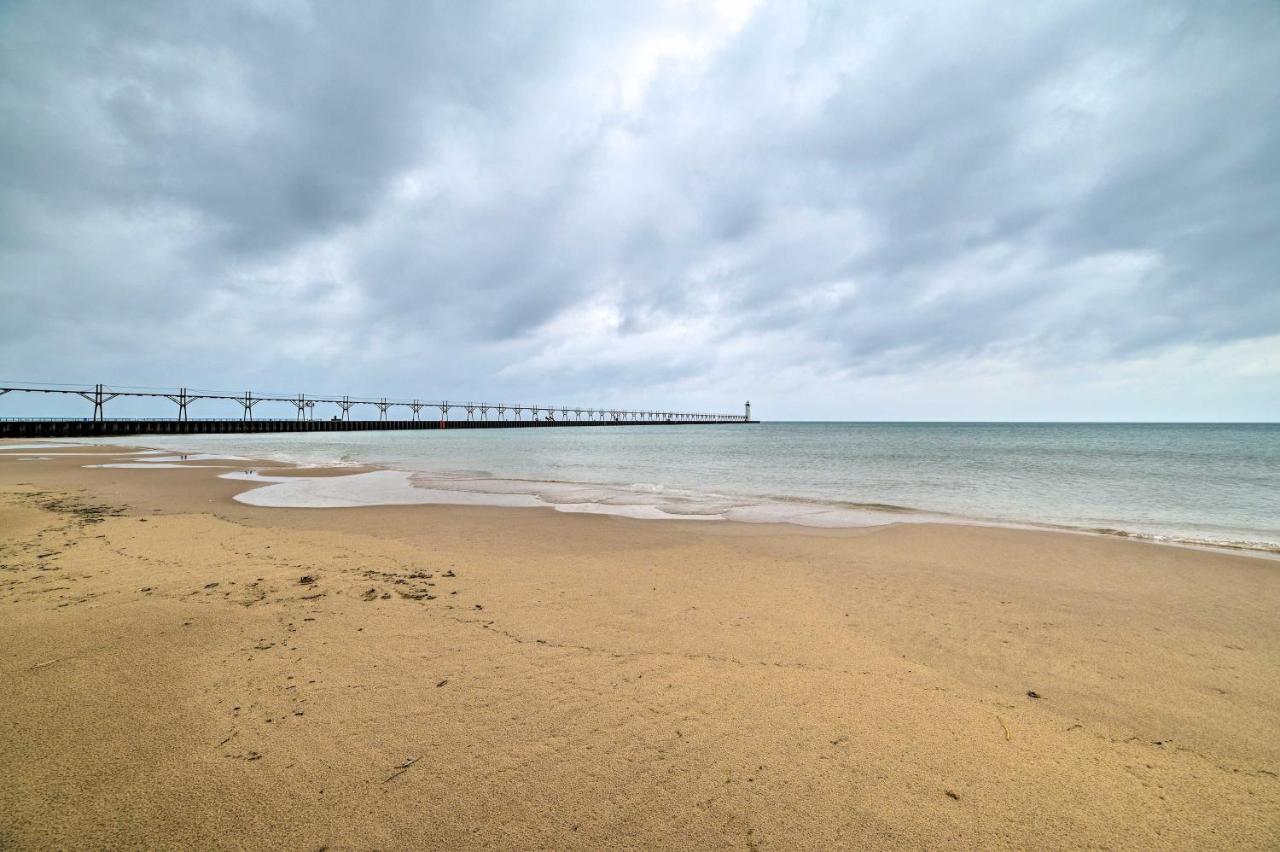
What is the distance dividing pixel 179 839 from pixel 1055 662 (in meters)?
6.15

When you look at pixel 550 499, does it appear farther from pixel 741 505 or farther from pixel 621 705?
pixel 621 705

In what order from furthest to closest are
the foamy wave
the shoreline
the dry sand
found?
1. the foamy wave
2. the shoreline
3. the dry sand

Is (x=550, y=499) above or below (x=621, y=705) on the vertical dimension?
below

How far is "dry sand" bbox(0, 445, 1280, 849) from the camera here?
8.52 ft

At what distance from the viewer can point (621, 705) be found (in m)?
3.65

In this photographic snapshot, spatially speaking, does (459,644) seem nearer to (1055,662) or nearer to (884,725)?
(884,725)

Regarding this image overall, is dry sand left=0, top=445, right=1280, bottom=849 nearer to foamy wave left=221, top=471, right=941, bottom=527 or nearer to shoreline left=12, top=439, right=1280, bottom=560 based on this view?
shoreline left=12, top=439, right=1280, bottom=560

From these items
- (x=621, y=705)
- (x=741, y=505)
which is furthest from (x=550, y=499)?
(x=621, y=705)

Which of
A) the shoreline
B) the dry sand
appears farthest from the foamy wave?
the dry sand

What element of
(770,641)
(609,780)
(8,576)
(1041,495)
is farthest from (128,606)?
(1041,495)

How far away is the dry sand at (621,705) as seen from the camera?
2.60 metres

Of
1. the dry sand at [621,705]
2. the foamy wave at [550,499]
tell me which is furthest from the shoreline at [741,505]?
the dry sand at [621,705]

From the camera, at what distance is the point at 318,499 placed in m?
13.9

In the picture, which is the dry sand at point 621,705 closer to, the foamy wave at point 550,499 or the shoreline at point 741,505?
the shoreline at point 741,505
